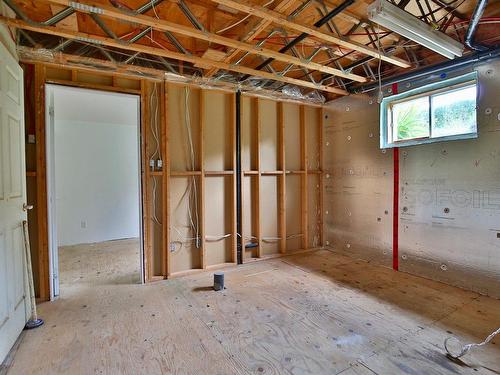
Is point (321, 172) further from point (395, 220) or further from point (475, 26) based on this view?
point (475, 26)

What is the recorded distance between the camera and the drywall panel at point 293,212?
4344 mm

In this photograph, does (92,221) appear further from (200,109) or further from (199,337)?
(199,337)

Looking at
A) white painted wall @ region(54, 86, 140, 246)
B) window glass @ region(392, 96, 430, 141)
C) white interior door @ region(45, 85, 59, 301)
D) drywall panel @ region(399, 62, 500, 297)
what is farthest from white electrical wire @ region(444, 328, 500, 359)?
white painted wall @ region(54, 86, 140, 246)

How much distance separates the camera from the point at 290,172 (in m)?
4.25

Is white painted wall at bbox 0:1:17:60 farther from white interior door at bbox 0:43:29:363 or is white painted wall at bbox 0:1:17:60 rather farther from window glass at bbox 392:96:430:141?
window glass at bbox 392:96:430:141

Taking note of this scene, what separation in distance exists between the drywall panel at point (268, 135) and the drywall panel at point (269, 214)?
0.23 metres

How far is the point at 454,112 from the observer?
118 inches

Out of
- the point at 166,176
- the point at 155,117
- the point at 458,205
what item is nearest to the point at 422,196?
the point at 458,205

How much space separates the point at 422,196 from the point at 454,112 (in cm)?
102

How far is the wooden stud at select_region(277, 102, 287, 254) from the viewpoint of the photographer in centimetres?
416

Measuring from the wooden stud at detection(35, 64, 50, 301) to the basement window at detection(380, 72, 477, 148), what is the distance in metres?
4.09

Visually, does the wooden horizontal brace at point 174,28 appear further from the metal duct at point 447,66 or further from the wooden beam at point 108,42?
the metal duct at point 447,66

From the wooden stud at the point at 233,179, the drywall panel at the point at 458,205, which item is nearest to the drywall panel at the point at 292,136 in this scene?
the wooden stud at the point at 233,179

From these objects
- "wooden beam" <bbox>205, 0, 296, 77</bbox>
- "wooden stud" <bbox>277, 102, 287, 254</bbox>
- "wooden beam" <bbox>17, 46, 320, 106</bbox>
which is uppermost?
"wooden beam" <bbox>205, 0, 296, 77</bbox>
